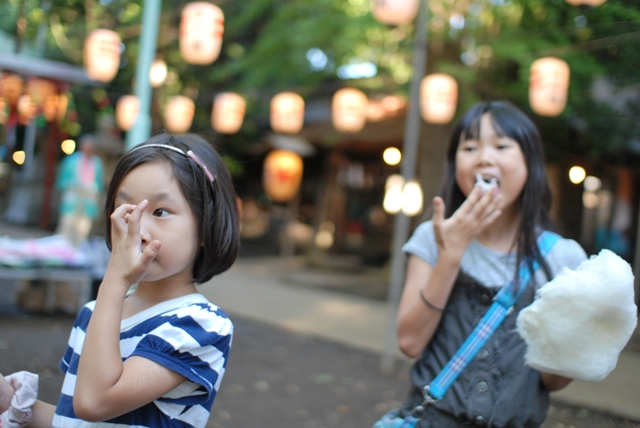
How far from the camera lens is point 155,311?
4.17 feet

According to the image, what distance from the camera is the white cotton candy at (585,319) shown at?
4.09ft

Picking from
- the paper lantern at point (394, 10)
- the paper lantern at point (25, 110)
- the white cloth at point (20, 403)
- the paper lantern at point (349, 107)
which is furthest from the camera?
the paper lantern at point (349, 107)

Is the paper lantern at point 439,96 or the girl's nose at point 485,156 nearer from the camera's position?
the girl's nose at point 485,156

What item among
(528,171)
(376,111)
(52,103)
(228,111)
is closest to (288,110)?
(228,111)

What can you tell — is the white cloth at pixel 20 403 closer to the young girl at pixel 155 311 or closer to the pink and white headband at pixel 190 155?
the young girl at pixel 155 311

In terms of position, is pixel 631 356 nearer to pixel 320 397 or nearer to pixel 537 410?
pixel 320 397

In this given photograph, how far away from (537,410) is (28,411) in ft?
4.27

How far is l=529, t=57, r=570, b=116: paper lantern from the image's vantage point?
22.0ft

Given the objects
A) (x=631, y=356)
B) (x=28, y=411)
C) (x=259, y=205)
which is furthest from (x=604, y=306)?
(x=259, y=205)

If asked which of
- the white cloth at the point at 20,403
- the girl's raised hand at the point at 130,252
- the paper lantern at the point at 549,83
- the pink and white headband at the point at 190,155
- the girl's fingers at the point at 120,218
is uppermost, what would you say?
the paper lantern at the point at 549,83

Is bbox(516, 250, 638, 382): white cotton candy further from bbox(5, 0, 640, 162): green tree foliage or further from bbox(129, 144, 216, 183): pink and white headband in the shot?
bbox(5, 0, 640, 162): green tree foliage

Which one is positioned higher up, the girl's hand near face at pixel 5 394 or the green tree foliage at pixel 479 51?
the green tree foliage at pixel 479 51

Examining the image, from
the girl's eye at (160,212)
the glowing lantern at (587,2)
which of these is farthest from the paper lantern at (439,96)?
the girl's eye at (160,212)

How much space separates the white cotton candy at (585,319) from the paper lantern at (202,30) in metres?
7.40
